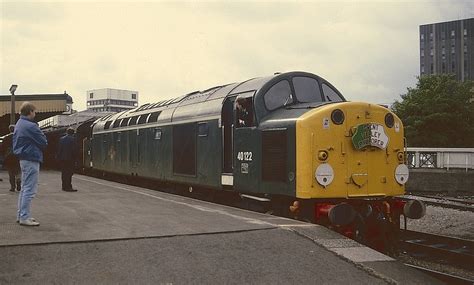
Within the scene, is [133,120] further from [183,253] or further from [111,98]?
[111,98]

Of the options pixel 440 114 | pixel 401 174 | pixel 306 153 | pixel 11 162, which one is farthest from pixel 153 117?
pixel 440 114

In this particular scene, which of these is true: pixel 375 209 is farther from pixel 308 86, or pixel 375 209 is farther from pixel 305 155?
pixel 308 86

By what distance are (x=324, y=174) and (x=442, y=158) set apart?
18.3m

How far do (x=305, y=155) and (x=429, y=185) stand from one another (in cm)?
1681

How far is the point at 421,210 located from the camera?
9.19 meters

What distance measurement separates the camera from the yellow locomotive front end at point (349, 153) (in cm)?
858

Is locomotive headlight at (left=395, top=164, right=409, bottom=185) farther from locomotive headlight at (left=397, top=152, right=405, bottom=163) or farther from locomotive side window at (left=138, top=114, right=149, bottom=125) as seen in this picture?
locomotive side window at (left=138, top=114, right=149, bottom=125)

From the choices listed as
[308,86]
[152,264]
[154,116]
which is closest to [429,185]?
[154,116]

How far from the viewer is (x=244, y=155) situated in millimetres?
10141

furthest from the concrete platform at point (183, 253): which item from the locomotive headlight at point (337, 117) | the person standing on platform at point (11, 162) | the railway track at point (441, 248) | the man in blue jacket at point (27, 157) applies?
the person standing on platform at point (11, 162)

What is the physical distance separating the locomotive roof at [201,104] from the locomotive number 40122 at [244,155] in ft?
3.59

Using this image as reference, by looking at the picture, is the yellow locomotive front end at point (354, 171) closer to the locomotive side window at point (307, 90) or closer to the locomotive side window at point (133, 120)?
the locomotive side window at point (307, 90)

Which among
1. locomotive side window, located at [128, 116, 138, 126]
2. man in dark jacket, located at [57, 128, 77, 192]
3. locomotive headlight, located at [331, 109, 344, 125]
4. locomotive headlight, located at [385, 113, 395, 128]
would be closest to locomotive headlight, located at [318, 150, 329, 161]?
locomotive headlight, located at [331, 109, 344, 125]

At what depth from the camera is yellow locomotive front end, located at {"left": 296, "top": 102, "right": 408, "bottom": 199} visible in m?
8.58
